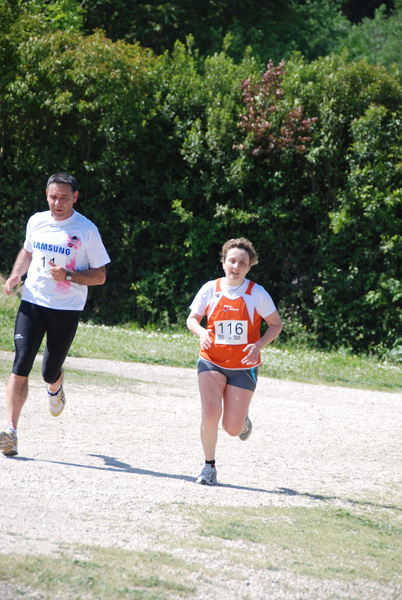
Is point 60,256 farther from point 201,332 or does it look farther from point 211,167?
point 211,167

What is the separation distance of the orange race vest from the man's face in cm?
134

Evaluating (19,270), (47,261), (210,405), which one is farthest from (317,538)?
(19,270)

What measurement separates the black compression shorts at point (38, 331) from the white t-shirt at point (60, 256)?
0.06 m

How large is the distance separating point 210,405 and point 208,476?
50cm

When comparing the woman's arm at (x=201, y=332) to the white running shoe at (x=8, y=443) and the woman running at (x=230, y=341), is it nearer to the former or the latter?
the woman running at (x=230, y=341)

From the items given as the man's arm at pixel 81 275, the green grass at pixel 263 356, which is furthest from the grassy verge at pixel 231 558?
the green grass at pixel 263 356

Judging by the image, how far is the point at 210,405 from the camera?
213 inches

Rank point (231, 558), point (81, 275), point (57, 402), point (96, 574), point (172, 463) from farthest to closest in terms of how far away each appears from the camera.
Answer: point (57, 402) → point (172, 463) → point (81, 275) → point (231, 558) → point (96, 574)

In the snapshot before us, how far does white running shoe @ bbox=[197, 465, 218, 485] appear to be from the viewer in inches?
209

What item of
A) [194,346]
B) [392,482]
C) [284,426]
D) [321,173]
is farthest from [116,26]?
[392,482]

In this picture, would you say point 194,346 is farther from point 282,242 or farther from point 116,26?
point 116,26

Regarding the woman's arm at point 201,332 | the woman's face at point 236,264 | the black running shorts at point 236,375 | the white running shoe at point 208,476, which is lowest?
the white running shoe at point 208,476

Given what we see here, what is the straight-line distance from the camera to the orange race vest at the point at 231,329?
17.8ft

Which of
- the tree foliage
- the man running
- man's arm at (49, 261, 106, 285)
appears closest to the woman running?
man's arm at (49, 261, 106, 285)
